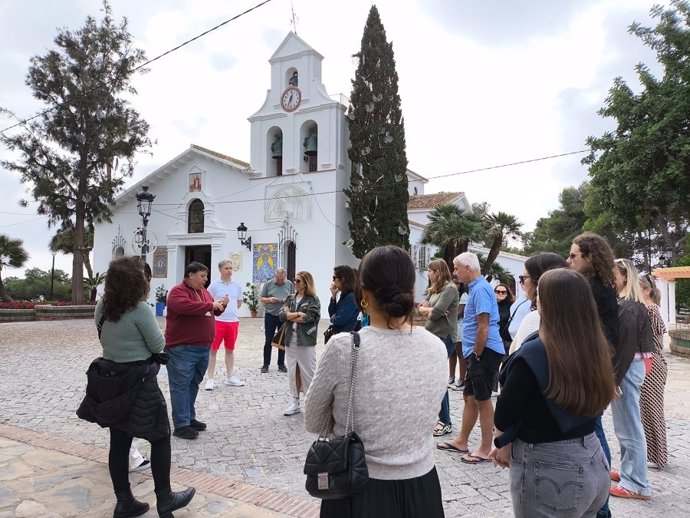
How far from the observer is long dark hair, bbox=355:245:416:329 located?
1867mm

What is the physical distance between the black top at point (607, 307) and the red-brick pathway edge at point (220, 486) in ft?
7.65

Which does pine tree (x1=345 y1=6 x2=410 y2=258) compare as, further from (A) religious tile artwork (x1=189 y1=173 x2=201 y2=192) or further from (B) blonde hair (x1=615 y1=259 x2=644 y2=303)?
(B) blonde hair (x1=615 y1=259 x2=644 y2=303)

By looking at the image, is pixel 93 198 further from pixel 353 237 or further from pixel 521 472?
pixel 521 472

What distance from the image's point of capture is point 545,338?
204cm

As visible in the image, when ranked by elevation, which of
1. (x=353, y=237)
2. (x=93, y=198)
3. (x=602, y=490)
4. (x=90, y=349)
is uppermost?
(x=93, y=198)

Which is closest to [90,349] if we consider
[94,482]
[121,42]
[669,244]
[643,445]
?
[94,482]

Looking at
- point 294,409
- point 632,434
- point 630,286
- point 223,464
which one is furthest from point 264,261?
point 632,434

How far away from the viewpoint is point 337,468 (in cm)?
172

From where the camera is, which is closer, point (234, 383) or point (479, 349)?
point (479, 349)

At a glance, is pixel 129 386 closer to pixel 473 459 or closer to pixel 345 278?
pixel 345 278

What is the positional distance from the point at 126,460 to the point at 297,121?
68.9 ft

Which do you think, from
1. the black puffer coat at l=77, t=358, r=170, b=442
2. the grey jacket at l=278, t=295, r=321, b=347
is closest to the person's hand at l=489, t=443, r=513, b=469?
the black puffer coat at l=77, t=358, r=170, b=442

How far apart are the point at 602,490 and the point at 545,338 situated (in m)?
0.67

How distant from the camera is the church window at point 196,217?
25422 millimetres
